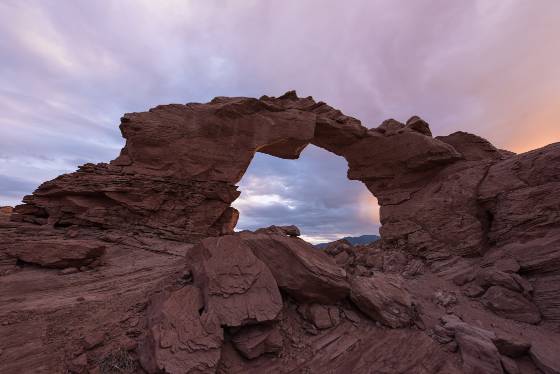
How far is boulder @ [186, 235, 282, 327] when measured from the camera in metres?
7.03

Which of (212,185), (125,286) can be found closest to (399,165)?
(212,185)

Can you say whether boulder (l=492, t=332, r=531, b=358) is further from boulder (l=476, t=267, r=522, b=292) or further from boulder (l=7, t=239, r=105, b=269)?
boulder (l=7, t=239, r=105, b=269)

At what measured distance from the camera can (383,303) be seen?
884 cm

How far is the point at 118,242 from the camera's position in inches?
481

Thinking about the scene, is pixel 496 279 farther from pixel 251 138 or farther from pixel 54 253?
pixel 54 253

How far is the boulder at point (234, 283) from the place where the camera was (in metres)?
7.03

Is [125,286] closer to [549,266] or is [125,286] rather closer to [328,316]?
[328,316]

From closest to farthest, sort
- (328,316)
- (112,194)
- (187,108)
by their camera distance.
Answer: (328,316)
(112,194)
(187,108)

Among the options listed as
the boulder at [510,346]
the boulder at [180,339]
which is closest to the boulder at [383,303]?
the boulder at [510,346]

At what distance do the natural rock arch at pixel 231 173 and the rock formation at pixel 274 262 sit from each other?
92mm

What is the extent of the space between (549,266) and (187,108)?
1965 centimetres

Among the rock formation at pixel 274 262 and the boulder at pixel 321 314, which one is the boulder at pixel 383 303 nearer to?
the rock formation at pixel 274 262

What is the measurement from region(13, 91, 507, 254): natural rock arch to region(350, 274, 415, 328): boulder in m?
7.69

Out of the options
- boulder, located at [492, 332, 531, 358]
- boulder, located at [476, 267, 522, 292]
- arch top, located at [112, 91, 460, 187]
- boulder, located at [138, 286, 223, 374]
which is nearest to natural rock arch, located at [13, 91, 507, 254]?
arch top, located at [112, 91, 460, 187]
